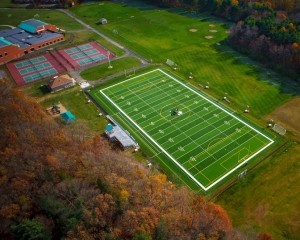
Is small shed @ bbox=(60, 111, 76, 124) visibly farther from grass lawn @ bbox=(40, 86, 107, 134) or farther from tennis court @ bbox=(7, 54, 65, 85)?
tennis court @ bbox=(7, 54, 65, 85)

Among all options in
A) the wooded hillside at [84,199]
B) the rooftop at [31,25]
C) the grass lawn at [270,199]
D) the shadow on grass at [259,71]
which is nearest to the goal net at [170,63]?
the shadow on grass at [259,71]

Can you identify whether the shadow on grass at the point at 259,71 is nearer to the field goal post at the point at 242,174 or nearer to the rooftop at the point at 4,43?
the field goal post at the point at 242,174

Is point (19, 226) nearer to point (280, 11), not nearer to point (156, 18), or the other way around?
point (156, 18)

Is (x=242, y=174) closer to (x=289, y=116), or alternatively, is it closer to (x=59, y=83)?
(x=289, y=116)

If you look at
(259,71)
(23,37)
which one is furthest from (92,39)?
(259,71)

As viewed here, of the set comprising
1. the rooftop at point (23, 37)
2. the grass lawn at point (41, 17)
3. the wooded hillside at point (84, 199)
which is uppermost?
the wooded hillside at point (84, 199)

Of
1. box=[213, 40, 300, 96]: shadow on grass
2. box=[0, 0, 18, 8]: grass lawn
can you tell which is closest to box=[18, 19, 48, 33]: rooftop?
box=[0, 0, 18, 8]: grass lawn
